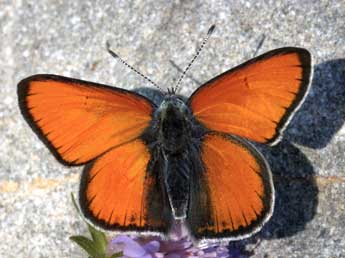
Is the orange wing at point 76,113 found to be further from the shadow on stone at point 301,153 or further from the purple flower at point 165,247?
the shadow on stone at point 301,153

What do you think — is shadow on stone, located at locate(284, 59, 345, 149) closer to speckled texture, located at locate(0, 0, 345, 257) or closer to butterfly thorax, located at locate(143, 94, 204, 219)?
speckled texture, located at locate(0, 0, 345, 257)

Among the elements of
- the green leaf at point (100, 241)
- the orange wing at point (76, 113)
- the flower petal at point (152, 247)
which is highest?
the orange wing at point (76, 113)

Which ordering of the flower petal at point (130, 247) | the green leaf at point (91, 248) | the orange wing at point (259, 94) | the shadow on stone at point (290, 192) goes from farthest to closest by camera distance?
the shadow on stone at point (290, 192) → the green leaf at point (91, 248) → the flower petal at point (130, 247) → the orange wing at point (259, 94)

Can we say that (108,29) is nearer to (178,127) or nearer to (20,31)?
(20,31)

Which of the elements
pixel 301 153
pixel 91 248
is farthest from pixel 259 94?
pixel 91 248

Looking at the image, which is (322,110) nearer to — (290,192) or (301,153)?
(301,153)

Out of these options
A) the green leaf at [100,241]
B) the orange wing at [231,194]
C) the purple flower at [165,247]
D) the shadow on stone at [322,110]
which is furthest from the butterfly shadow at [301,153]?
the green leaf at [100,241]

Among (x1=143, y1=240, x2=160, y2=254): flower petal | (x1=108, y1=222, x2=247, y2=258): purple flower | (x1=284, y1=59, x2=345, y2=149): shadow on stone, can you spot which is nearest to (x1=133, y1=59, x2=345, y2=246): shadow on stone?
(x1=284, y1=59, x2=345, y2=149): shadow on stone
